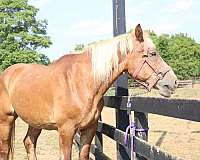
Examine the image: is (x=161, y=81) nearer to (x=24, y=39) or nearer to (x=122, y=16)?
(x=122, y=16)

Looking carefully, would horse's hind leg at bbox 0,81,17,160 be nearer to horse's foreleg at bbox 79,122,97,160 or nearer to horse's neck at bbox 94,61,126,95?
horse's foreleg at bbox 79,122,97,160

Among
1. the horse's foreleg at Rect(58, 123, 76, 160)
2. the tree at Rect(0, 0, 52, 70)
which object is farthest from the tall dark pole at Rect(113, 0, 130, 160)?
the tree at Rect(0, 0, 52, 70)

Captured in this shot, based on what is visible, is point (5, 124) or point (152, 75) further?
point (5, 124)

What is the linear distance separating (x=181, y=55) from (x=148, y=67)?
2397 inches

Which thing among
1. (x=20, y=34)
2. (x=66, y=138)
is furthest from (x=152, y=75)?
(x=20, y=34)

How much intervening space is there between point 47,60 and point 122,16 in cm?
4462

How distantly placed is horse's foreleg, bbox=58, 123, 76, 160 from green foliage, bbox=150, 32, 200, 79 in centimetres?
5417

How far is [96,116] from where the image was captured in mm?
4285

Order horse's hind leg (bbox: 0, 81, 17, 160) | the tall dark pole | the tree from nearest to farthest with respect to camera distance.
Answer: the tall dark pole < horse's hind leg (bbox: 0, 81, 17, 160) < the tree

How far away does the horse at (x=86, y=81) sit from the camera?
13.0 ft

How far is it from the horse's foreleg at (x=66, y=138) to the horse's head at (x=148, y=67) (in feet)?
2.88

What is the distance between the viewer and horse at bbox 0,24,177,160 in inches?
156

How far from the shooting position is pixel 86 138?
15.0ft

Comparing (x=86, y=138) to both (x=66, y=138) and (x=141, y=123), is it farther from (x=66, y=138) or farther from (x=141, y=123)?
(x=141, y=123)
